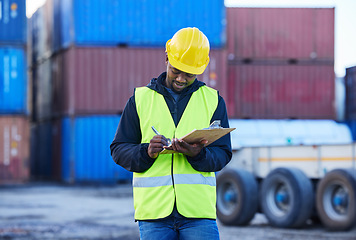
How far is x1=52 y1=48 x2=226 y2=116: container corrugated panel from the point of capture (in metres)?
22.0

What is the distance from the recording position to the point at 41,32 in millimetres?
26891

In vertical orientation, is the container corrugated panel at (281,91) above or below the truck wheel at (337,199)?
above

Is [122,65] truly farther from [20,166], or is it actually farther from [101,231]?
[101,231]

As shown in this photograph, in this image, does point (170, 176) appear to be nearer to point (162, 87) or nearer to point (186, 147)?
point (186, 147)

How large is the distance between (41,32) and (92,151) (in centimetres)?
750

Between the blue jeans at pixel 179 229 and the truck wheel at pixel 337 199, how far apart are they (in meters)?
A: 5.98

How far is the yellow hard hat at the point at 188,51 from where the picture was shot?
313 cm

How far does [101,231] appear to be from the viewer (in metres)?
9.41

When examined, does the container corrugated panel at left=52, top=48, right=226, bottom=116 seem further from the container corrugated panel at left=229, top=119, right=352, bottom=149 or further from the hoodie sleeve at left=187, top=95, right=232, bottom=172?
the hoodie sleeve at left=187, top=95, right=232, bottom=172

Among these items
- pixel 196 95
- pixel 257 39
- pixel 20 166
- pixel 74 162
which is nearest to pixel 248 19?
pixel 257 39

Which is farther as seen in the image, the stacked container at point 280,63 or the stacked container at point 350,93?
the stacked container at point 350,93

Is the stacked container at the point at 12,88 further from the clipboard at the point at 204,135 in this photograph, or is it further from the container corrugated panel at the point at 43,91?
the clipboard at the point at 204,135

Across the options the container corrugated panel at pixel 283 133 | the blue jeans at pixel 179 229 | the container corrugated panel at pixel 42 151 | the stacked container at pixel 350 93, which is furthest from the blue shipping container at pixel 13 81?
the blue jeans at pixel 179 229

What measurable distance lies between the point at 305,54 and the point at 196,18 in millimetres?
4612
